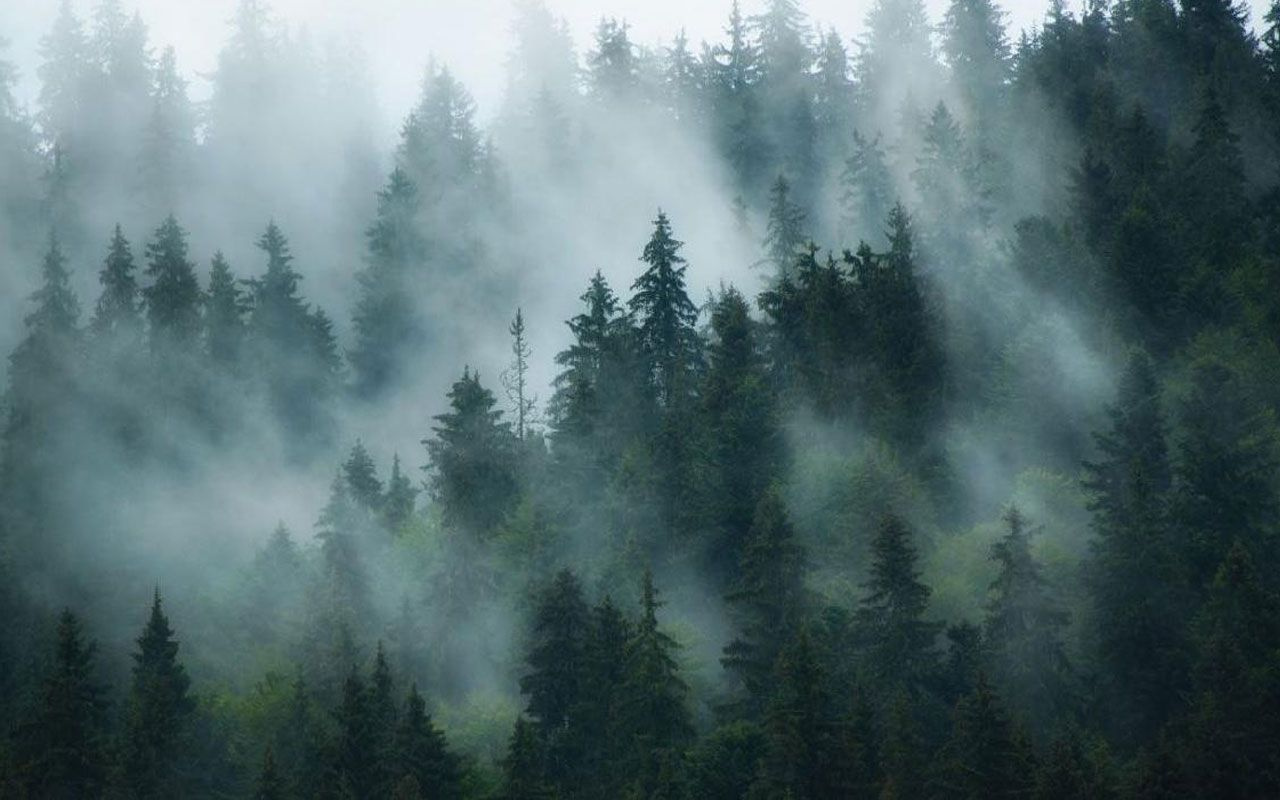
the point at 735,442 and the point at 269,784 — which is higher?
the point at 735,442

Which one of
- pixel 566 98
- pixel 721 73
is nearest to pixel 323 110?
pixel 566 98

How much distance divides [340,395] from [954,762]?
183 ft

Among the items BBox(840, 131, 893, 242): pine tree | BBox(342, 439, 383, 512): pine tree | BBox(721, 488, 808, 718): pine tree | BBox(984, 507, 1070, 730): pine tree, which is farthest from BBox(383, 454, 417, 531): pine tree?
BBox(840, 131, 893, 242): pine tree

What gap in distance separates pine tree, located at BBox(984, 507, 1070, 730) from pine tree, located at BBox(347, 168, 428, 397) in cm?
5252

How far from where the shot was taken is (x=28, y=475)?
8012cm

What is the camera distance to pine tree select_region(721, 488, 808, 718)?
52.7 metres

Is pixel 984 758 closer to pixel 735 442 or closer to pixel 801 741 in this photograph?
pixel 801 741

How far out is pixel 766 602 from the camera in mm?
53594

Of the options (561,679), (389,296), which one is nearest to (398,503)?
(561,679)

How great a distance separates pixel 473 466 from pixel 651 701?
17236mm

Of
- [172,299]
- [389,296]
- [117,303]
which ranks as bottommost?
[172,299]

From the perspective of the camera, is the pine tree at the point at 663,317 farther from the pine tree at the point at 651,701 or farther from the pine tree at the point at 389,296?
the pine tree at the point at 389,296

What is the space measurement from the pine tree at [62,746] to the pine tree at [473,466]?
16017 millimetres

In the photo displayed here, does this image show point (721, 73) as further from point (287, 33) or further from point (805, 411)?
point (805, 411)
